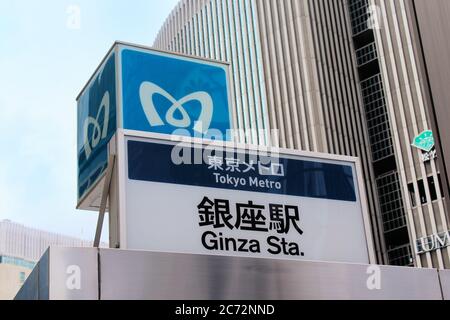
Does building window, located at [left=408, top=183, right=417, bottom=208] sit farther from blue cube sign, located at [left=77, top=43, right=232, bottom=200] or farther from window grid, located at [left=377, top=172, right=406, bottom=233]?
blue cube sign, located at [left=77, top=43, right=232, bottom=200]

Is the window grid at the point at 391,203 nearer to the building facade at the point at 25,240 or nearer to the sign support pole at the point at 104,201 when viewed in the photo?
the sign support pole at the point at 104,201

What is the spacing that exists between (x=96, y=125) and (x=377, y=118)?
50289 mm

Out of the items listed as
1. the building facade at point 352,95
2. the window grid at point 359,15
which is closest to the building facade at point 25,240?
the building facade at point 352,95

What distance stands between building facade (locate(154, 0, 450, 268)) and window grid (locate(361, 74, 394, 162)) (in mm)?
73

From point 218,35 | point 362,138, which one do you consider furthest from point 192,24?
point 362,138

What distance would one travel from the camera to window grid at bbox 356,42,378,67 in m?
58.9

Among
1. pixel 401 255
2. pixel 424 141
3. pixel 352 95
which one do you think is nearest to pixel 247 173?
pixel 424 141

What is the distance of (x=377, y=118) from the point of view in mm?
57156

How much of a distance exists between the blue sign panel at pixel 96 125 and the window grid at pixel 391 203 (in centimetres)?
4570

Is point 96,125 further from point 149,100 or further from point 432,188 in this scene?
point 432,188

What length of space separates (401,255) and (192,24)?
2924 cm

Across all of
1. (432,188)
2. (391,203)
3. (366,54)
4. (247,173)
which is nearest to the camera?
(247,173)

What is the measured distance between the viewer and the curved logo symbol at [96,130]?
27.3 feet

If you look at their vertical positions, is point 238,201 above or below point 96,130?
below
